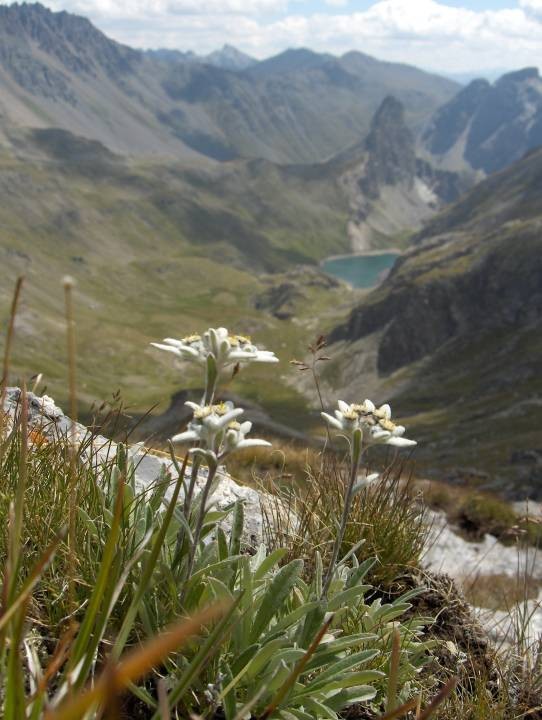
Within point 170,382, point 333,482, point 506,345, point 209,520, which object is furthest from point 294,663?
point 170,382

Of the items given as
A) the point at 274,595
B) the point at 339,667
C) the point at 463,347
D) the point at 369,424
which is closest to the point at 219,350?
the point at 369,424

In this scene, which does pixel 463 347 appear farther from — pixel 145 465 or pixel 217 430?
pixel 217 430

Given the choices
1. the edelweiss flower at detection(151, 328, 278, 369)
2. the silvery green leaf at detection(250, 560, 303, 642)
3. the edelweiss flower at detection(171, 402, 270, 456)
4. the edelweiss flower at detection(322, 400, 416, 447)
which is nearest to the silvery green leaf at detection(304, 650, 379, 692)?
the silvery green leaf at detection(250, 560, 303, 642)

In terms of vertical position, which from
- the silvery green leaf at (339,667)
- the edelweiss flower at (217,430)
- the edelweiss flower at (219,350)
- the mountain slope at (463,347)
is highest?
the edelweiss flower at (219,350)

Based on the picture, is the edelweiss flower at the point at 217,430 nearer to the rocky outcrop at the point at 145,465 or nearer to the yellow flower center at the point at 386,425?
the yellow flower center at the point at 386,425

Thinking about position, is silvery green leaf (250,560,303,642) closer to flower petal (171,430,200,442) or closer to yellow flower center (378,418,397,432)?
yellow flower center (378,418,397,432)

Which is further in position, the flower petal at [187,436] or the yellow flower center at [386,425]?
the yellow flower center at [386,425]

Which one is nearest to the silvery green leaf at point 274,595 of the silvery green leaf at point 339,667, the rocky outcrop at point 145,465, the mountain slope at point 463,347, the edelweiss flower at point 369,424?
the silvery green leaf at point 339,667
